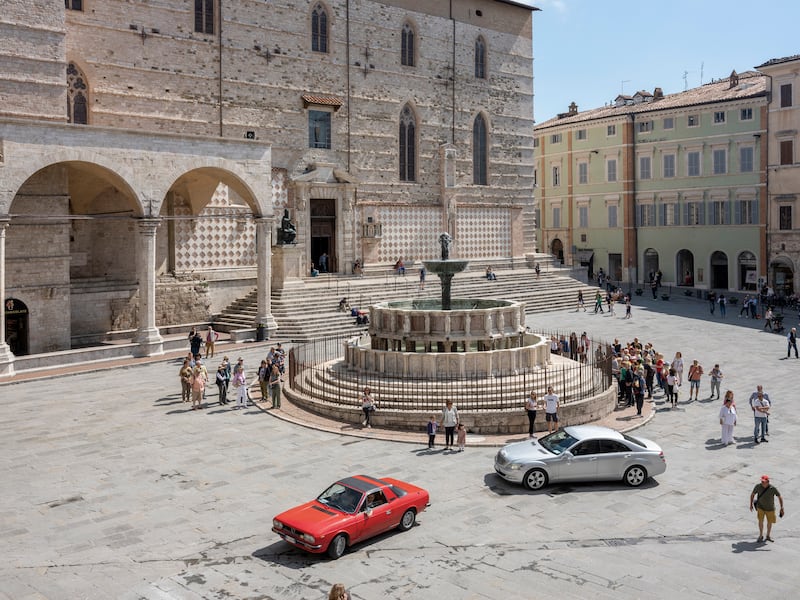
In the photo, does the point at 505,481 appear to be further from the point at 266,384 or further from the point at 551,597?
the point at 266,384

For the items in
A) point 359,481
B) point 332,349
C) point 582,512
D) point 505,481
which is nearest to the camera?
point 359,481

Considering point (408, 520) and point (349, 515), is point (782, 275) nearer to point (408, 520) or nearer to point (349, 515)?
point (408, 520)

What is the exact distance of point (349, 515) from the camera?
10.9 meters

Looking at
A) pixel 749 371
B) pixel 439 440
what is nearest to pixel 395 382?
pixel 439 440

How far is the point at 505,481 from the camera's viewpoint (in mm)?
13984

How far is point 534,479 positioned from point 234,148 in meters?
19.9

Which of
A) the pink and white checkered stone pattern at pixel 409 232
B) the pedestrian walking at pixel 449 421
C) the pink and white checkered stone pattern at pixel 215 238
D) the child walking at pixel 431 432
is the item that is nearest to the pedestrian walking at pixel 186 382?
the child walking at pixel 431 432

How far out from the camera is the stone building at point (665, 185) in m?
46.3

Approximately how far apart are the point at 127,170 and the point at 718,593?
2227cm

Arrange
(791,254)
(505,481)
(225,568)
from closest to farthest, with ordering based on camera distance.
Result: (225,568), (505,481), (791,254)

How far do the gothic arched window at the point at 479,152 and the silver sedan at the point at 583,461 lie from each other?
105ft

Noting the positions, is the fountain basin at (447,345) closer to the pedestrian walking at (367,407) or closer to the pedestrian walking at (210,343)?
the pedestrian walking at (367,407)

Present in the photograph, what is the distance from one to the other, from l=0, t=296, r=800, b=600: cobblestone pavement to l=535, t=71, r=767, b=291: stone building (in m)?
30.5

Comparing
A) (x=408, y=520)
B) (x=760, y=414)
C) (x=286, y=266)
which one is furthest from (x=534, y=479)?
(x=286, y=266)
